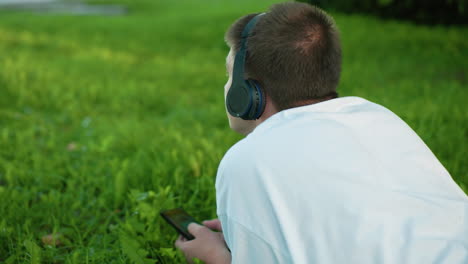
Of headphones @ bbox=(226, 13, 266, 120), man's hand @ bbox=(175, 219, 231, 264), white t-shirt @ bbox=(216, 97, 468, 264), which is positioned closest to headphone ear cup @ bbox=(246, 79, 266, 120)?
headphones @ bbox=(226, 13, 266, 120)

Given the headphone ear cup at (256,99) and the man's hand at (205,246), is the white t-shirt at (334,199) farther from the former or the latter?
the man's hand at (205,246)

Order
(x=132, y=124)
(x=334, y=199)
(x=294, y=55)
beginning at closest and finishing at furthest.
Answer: (x=334, y=199), (x=294, y=55), (x=132, y=124)

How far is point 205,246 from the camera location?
6.38ft

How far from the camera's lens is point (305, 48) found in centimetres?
156

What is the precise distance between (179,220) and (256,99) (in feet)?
2.95

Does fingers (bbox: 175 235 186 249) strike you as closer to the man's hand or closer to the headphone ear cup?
the man's hand

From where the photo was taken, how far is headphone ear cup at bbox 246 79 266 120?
162 centimetres

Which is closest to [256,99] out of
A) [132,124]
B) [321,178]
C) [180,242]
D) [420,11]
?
[321,178]

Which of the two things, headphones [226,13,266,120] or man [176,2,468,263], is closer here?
man [176,2,468,263]

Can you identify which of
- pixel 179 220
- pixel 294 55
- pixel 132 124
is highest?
pixel 294 55

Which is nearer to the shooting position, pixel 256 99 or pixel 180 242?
pixel 256 99

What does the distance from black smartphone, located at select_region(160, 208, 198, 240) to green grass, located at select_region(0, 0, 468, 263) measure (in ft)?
0.31

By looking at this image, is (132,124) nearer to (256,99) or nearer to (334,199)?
(256,99)

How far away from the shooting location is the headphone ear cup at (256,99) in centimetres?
162
